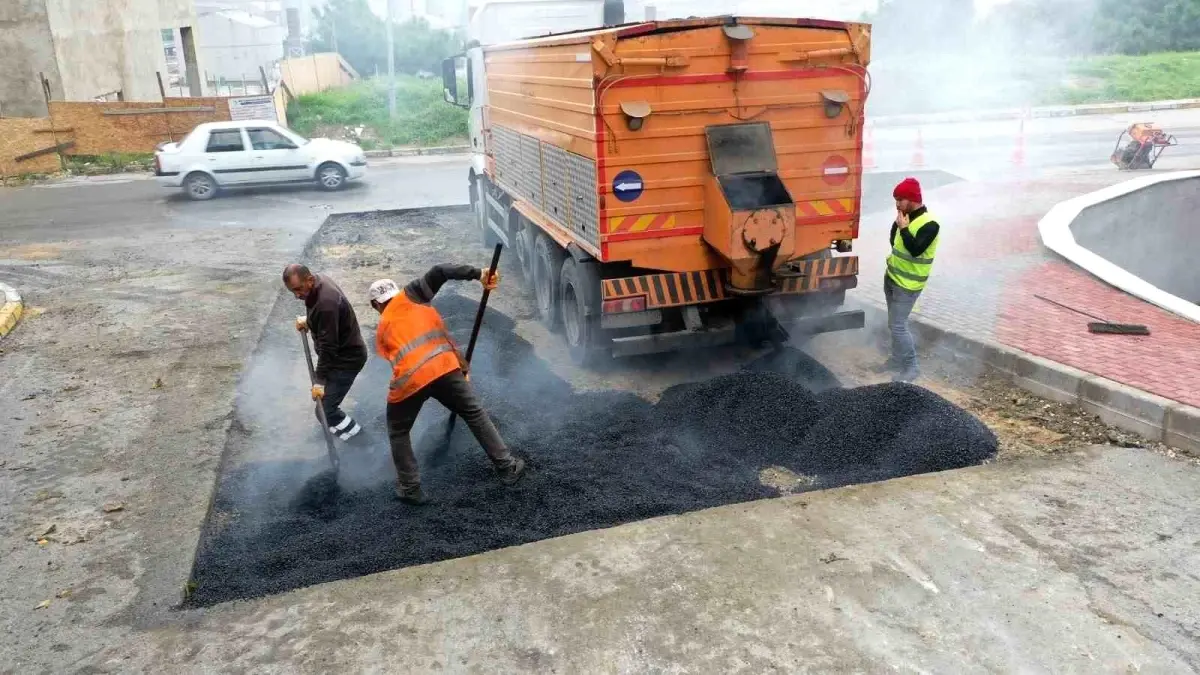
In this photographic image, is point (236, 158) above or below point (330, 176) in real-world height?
above

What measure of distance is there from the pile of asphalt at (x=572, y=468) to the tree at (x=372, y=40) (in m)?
40.8

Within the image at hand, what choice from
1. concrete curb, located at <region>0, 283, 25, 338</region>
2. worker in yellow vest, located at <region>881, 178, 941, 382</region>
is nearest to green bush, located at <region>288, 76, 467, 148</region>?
concrete curb, located at <region>0, 283, 25, 338</region>

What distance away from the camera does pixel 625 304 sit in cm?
644

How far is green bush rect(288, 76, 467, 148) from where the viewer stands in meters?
25.2

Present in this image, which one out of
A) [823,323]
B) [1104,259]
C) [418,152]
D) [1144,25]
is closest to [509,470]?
[823,323]

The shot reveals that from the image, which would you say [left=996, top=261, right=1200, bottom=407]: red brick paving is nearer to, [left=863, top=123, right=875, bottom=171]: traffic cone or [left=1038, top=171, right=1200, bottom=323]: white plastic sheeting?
[left=1038, top=171, right=1200, bottom=323]: white plastic sheeting

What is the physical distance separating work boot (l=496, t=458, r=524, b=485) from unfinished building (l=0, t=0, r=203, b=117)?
69.0 ft

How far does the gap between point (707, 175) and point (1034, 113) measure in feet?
81.0

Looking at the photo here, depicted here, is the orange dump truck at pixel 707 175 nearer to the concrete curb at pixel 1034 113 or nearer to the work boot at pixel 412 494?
the work boot at pixel 412 494

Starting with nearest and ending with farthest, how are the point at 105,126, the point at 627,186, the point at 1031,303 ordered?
the point at 627,186 → the point at 1031,303 → the point at 105,126

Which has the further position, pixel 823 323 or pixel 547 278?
pixel 547 278

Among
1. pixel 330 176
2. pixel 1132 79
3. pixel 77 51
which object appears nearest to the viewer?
pixel 330 176

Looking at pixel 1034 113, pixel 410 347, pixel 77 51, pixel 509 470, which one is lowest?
pixel 509 470

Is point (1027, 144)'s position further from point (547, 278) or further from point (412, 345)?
point (412, 345)
